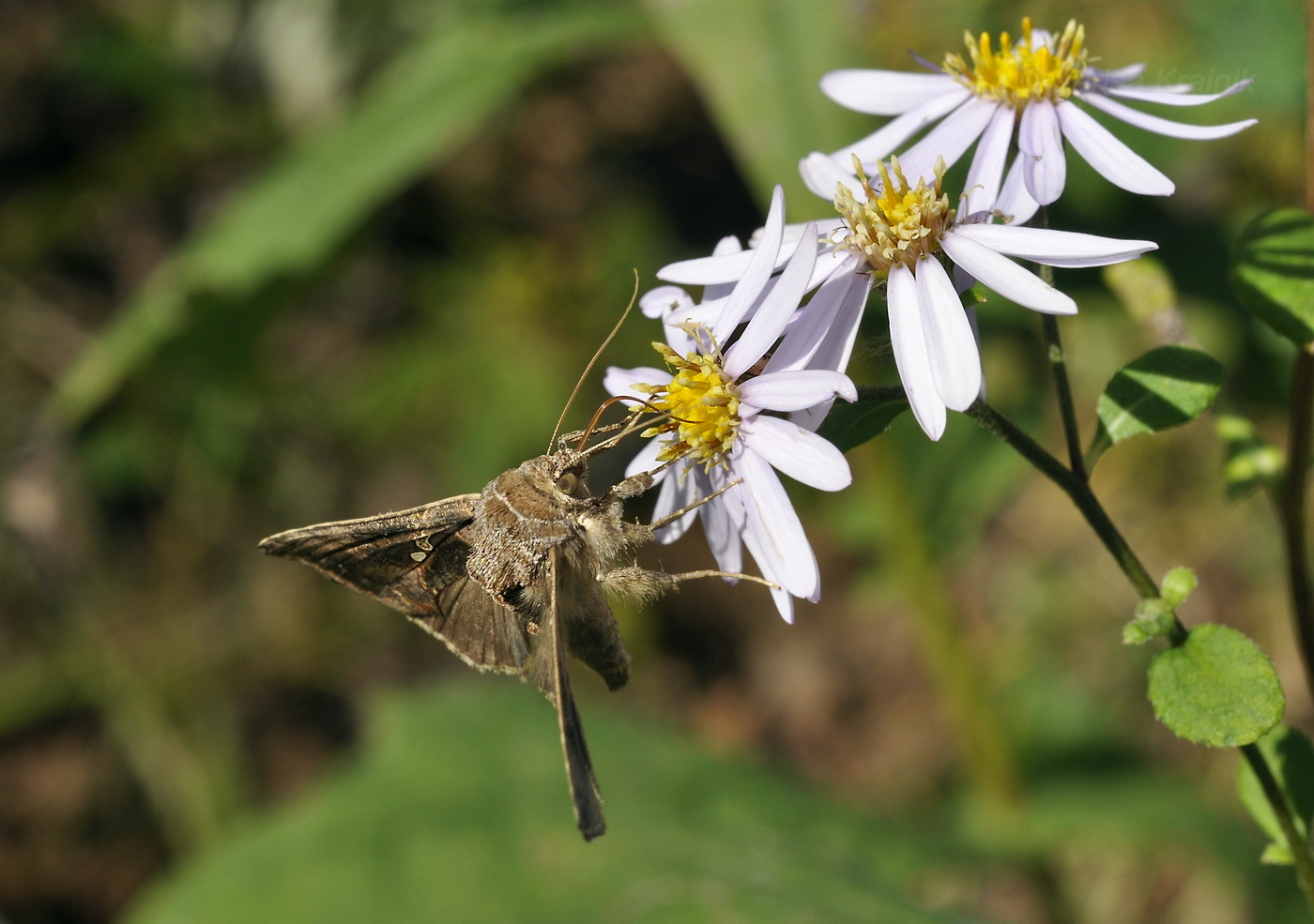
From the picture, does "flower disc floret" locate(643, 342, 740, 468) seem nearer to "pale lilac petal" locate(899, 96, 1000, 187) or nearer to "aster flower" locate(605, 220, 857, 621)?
"aster flower" locate(605, 220, 857, 621)

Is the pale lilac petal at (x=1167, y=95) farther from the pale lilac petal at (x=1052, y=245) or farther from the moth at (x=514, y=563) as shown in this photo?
the moth at (x=514, y=563)

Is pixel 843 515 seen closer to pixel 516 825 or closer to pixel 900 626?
pixel 900 626

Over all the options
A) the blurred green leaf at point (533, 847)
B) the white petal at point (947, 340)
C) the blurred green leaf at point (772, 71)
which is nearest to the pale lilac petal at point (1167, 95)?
the white petal at point (947, 340)

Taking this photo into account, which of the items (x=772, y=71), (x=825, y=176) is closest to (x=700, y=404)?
(x=825, y=176)

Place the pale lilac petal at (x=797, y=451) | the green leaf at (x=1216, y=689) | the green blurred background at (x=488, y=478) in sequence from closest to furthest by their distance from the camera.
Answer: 1. the green leaf at (x=1216, y=689)
2. the pale lilac petal at (x=797, y=451)
3. the green blurred background at (x=488, y=478)

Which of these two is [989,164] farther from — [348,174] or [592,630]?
[348,174]

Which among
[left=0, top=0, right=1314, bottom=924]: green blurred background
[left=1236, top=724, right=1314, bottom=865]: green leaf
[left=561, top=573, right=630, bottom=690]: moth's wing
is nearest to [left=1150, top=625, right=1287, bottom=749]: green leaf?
[left=1236, top=724, right=1314, bottom=865]: green leaf
